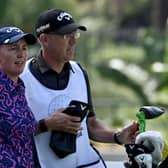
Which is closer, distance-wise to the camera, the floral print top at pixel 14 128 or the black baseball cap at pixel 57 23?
the floral print top at pixel 14 128

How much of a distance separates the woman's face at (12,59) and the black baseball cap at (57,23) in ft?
1.21

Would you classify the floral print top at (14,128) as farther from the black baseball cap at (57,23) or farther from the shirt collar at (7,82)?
the black baseball cap at (57,23)

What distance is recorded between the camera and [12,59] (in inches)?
164

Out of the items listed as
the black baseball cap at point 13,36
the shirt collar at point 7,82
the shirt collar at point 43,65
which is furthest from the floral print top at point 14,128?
the shirt collar at point 43,65

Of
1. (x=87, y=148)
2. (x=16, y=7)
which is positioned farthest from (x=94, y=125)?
(x=16, y=7)

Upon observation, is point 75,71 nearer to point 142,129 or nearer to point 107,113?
point 142,129

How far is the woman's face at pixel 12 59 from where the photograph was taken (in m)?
4.16

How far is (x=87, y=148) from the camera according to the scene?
458 cm

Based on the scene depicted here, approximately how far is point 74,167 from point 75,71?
53 centimetres

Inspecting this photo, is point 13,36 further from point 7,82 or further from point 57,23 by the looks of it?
point 57,23

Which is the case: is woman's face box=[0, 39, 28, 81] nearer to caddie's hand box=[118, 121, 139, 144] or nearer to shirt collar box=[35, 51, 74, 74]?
shirt collar box=[35, 51, 74, 74]

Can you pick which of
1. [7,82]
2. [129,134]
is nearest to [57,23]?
[7,82]

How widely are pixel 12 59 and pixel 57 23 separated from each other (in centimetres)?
47

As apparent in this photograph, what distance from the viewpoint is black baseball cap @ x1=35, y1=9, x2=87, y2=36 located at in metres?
4.50
